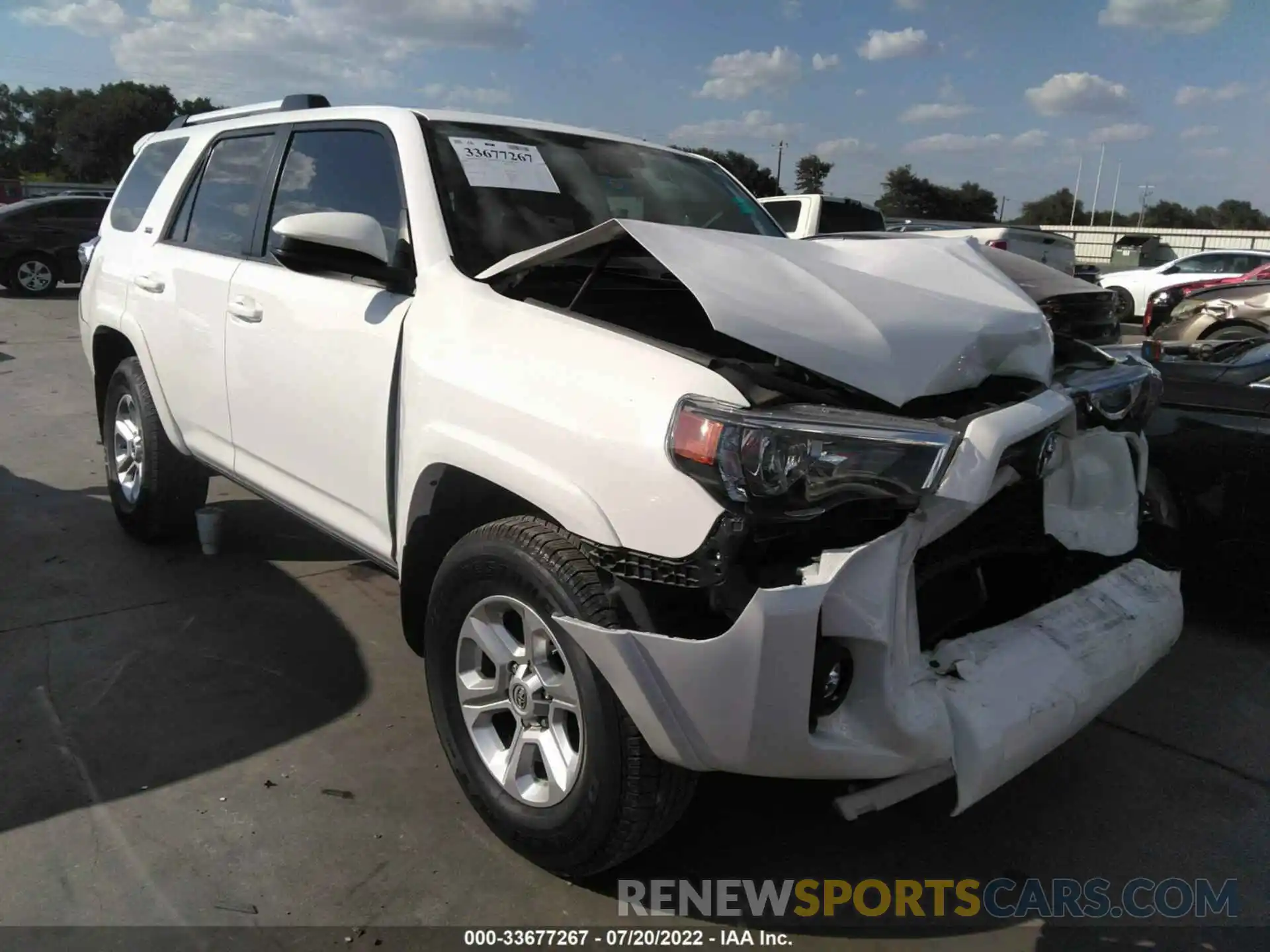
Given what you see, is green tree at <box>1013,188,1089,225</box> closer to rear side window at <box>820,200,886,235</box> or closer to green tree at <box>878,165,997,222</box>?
green tree at <box>878,165,997,222</box>

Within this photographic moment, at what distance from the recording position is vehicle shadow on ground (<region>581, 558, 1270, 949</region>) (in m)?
2.36

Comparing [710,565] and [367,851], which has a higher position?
[710,565]

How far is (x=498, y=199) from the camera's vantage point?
3037 millimetres

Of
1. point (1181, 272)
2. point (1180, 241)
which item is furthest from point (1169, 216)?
point (1181, 272)

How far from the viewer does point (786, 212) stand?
11.8m

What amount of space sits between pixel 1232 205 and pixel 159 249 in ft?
300

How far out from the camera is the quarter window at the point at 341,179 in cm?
307

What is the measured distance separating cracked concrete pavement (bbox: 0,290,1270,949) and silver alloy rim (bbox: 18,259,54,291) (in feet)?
49.6

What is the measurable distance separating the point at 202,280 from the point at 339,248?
1389 mm

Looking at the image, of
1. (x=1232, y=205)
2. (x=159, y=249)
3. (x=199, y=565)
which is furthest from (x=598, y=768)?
(x=1232, y=205)

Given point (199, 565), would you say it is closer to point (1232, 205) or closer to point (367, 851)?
point (367, 851)

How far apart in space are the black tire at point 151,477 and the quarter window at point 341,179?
135 centimetres

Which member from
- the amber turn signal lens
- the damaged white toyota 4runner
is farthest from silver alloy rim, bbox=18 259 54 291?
the amber turn signal lens

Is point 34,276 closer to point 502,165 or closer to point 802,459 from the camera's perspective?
point 502,165
